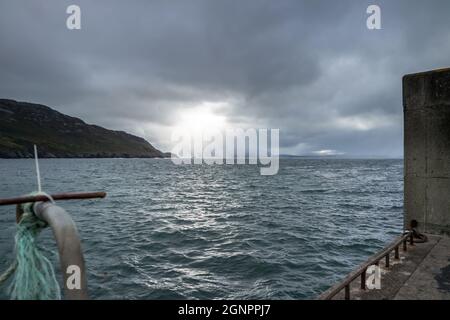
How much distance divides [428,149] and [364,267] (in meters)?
Answer: 4.76

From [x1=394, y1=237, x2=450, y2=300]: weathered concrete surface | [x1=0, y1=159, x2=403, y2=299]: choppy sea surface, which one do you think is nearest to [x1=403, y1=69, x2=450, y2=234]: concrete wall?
[x1=394, y1=237, x2=450, y2=300]: weathered concrete surface

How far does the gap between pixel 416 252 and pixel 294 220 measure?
15375 millimetres

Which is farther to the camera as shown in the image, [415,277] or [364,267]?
[415,277]

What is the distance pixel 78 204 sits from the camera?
28.9m

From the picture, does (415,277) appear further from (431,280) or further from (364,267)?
(364,267)

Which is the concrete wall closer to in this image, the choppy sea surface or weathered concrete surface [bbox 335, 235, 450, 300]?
weathered concrete surface [bbox 335, 235, 450, 300]

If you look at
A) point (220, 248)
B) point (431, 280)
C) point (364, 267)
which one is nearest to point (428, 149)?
point (431, 280)

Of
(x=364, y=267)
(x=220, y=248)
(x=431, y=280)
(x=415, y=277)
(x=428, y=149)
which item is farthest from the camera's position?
(x=220, y=248)

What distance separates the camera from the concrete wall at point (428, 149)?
7578 millimetres

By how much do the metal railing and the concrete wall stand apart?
1082mm

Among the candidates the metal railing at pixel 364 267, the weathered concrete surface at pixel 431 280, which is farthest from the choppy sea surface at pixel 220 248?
the weathered concrete surface at pixel 431 280

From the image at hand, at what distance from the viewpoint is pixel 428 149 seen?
788cm
